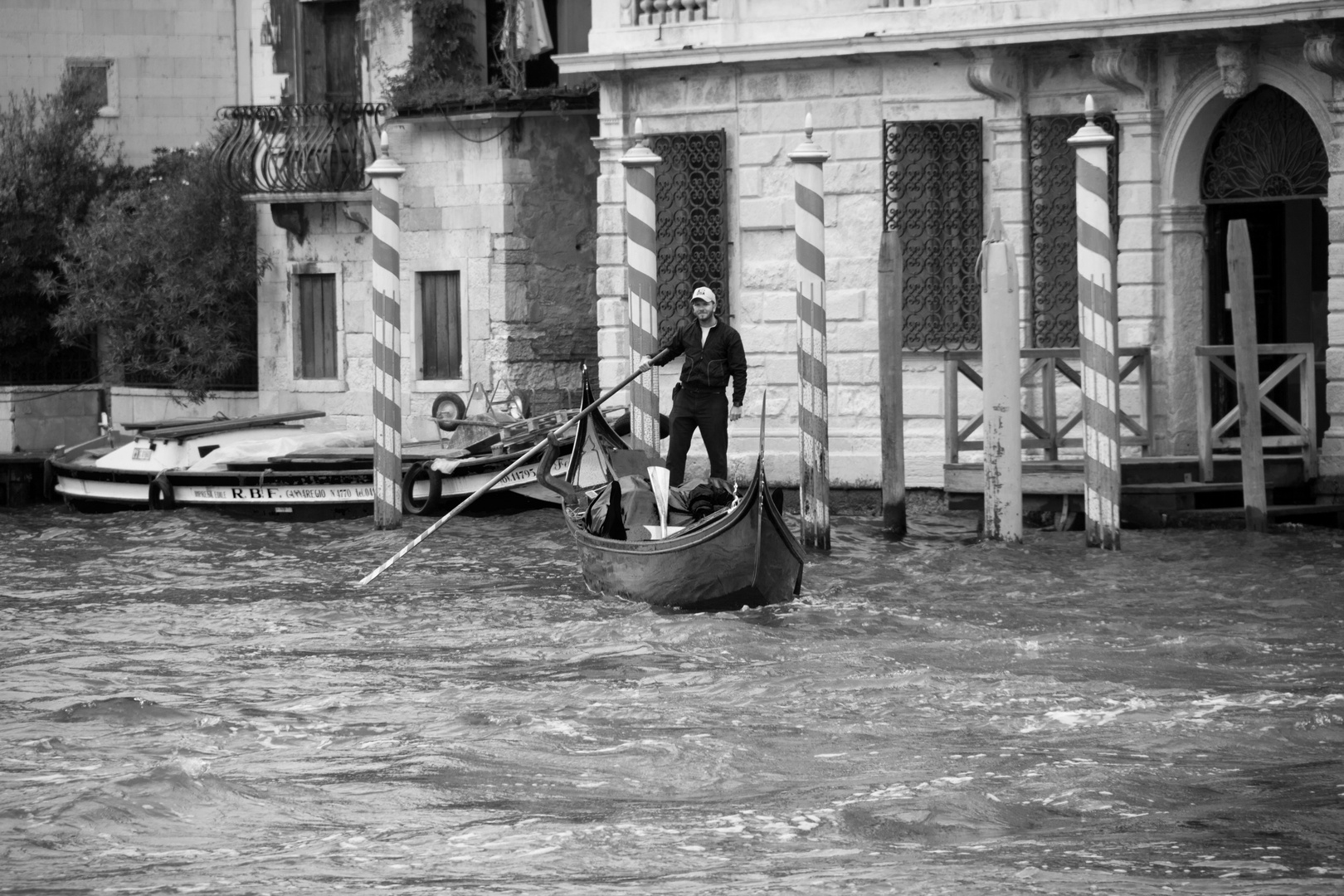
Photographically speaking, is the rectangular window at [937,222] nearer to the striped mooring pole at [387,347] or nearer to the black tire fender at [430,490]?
the black tire fender at [430,490]

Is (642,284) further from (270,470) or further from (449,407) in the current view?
(449,407)

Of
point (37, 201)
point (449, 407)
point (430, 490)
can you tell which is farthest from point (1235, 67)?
point (37, 201)

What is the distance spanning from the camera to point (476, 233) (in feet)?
61.5

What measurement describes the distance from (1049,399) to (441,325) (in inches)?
249

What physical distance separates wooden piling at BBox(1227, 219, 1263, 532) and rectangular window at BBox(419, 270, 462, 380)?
7.51 m

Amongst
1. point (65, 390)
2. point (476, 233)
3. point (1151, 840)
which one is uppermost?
point (476, 233)

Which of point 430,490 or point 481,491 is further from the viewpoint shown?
point 430,490

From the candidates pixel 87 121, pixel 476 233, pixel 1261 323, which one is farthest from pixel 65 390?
pixel 1261 323

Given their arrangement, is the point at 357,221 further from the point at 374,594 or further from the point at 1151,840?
the point at 1151,840

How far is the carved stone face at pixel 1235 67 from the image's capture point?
571 inches

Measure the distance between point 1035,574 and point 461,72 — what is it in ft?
28.0

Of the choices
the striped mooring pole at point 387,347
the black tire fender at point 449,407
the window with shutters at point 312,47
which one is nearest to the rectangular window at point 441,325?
the black tire fender at point 449,407

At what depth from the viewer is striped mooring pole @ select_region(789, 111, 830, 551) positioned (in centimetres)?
1323

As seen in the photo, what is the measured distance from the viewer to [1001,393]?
42.0 feet
